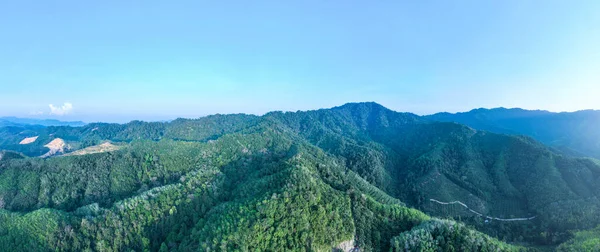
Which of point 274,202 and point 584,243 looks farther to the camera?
point 584,243

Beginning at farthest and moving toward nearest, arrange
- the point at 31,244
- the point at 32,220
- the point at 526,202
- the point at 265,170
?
the point at 526,202 → the point at 265,170 → the point at 32,220 → the point at 31,244

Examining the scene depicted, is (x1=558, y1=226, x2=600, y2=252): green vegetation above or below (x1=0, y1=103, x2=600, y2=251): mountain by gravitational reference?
below

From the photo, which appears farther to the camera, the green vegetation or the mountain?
the green vegetation

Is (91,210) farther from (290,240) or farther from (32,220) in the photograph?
(290,240)

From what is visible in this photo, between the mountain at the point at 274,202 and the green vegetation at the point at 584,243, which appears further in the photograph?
the green vegetation at the point at 584,243

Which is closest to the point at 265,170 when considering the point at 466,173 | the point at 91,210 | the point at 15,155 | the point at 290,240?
the point at 290,240

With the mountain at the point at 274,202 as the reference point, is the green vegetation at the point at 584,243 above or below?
below

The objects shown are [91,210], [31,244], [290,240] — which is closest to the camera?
[290,240]

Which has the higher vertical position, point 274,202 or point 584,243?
point 274,202
